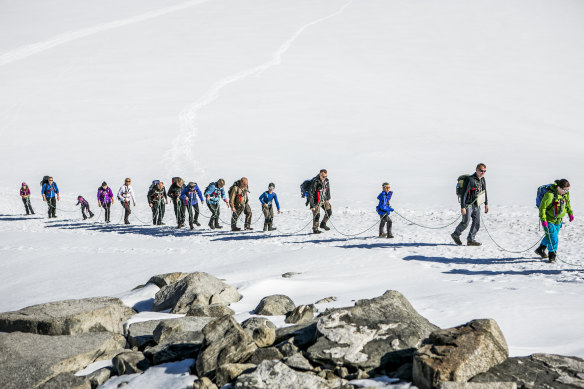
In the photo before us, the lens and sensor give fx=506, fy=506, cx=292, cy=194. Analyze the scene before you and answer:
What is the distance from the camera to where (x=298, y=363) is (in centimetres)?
498

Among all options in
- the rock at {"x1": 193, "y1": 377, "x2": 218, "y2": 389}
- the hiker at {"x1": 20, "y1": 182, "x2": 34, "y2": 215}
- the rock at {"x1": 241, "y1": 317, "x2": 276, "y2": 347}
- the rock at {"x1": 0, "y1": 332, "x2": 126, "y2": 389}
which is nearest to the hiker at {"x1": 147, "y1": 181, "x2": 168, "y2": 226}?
the hiker at {"x1": 20, "y1": 182, "x2": 34, "y2": 215}

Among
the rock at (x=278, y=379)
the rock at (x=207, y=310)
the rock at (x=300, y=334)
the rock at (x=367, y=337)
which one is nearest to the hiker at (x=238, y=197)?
the rock at (x=207, y=310)

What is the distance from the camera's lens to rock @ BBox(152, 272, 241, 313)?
8102 millimetres

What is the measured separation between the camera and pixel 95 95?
6031 cm

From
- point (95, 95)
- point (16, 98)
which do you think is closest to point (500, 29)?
point (95, 95)

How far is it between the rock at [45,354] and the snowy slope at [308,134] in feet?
8.77

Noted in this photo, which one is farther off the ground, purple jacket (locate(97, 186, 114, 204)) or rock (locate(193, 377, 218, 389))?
purple jacket (locate(97, 186, 114, 204))

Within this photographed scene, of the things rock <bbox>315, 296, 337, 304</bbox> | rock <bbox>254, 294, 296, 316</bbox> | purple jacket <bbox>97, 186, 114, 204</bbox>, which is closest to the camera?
rock <bbox>254, 294, 296, 316</bbox>

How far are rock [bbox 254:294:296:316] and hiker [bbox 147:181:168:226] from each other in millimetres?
12603

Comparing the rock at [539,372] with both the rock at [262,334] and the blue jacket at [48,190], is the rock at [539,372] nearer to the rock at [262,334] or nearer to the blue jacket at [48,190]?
the rock at [262,334]

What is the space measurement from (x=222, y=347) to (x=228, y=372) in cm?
37

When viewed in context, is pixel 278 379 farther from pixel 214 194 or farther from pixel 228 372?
pixel 214 194

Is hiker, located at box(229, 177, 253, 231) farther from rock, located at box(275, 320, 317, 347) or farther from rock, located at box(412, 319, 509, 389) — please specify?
rock, located at box(412, 319, 509, 389)

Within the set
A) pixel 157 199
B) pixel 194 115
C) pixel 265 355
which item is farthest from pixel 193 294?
pixel 194 115
